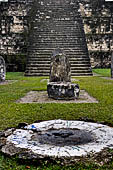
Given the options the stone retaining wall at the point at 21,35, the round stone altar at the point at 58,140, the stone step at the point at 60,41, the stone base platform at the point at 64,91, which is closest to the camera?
the round stone altar at the point at 58,140

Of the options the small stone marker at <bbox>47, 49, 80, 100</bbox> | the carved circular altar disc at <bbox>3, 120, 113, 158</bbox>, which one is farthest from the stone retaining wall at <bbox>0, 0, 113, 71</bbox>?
the carved circular altar disc at <bbox>3, 120, 113, 158</bbox>

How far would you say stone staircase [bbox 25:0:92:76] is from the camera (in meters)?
12.5

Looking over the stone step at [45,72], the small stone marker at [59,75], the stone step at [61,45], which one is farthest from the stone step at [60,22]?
the small stone marker at [59,75]

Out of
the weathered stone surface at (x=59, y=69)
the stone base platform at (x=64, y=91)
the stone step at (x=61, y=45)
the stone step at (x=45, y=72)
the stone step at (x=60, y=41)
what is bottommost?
the stone step at (x=45, y=72)

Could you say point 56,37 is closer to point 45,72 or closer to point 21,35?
point 21,35

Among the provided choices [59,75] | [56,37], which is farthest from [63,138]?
[56,37]

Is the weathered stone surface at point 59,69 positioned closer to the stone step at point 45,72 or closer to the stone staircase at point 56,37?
the stone staircase at point 56,37

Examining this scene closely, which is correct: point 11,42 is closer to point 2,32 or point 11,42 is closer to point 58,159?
point 2,32

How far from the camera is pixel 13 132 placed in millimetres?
2936

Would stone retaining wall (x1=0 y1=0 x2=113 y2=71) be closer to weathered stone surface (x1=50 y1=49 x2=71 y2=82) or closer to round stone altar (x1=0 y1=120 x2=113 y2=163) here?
weathered stone surface (x1=50 y1=49 x2=71 y2=82)

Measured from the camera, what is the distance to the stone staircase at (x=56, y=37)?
1253 cm

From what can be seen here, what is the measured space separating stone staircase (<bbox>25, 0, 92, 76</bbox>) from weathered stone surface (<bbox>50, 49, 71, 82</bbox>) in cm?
556

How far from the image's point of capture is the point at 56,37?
14703mm

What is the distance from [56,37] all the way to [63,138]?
1246 centimetres
